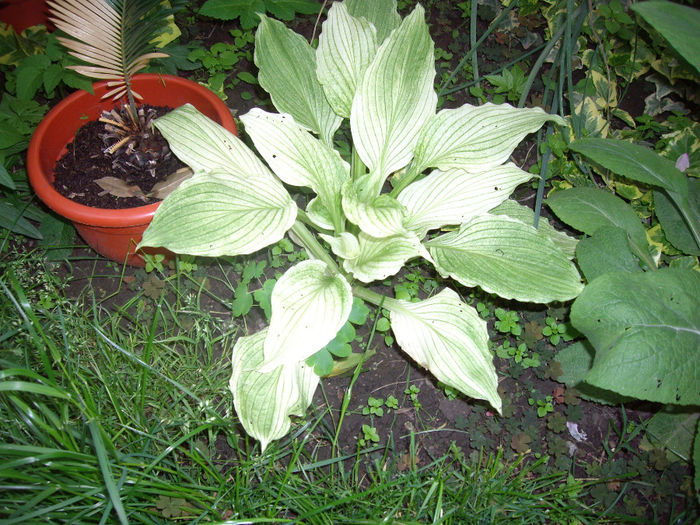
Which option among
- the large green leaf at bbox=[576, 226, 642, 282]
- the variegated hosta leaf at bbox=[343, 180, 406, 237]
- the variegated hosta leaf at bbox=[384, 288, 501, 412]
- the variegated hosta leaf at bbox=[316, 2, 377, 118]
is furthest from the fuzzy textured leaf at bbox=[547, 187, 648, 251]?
the variegated hosta leaf at bbox=[316, 2, 377, 118]

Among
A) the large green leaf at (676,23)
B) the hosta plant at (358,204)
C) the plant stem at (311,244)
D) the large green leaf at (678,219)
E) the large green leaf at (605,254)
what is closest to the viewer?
the large green leaf at (676,23)

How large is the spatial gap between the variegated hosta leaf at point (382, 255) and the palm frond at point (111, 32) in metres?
0.77

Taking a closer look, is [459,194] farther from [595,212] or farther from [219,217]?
[219,217]

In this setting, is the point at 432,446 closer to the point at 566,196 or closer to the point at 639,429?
the point at 639,429

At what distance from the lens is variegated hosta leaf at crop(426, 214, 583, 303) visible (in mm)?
1202

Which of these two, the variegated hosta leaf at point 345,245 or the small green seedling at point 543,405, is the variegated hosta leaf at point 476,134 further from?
the small green seedling at point 543,405

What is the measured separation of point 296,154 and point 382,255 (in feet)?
1.10

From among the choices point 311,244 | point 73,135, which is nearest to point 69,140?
point 73,135

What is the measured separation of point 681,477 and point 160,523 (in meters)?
1.30

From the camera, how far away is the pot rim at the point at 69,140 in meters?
1.34

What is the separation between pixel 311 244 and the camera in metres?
1.42

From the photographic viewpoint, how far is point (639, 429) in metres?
1.39

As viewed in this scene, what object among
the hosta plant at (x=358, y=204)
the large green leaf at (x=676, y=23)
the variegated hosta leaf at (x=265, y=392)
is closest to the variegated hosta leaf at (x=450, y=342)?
the hosta plant at (x=358, y=204)

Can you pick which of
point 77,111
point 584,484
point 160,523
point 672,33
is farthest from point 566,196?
point 77,111
